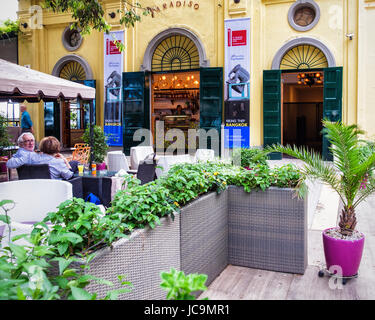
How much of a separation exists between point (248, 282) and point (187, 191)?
41.5 inches

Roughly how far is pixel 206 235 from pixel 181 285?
2.14 meters

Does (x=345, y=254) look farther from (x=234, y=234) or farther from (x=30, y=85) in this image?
(x=30, y=85)

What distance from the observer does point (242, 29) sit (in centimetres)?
1155

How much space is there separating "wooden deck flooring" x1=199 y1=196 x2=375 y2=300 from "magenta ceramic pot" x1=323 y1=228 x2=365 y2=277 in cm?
12

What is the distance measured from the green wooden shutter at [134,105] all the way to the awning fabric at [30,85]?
5.97m

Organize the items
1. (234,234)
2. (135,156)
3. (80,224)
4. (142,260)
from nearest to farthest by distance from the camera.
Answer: (80,224)
(142,260)
(234,234)
(135,156)

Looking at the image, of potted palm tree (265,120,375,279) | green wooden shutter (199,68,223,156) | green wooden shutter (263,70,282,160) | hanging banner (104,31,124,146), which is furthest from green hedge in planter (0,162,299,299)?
hanging banner (104,31,124,146)

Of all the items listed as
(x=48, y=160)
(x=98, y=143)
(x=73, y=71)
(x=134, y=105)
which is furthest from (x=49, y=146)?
(x=73, y=71)

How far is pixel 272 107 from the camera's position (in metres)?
11.4

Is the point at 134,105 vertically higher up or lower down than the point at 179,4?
lower down

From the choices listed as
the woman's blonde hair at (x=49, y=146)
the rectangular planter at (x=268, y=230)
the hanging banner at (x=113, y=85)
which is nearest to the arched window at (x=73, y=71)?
the hanging banner at (x=113, y=85)

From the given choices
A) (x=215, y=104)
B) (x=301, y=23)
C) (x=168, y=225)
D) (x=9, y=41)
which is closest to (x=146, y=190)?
(x=168, y=225)

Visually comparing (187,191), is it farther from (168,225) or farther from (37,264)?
(37,264)
